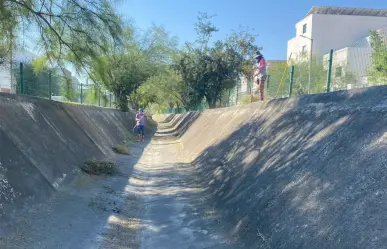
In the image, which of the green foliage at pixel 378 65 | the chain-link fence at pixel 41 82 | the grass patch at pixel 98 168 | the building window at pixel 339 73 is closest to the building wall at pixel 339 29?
the building window at pixel 339 73

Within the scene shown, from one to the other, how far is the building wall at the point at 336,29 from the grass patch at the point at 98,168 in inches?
1786

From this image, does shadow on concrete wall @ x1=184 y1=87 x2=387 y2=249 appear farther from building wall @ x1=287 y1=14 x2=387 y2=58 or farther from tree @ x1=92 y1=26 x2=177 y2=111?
building wall @ x1=287 y1=14 x2=387 y2=58

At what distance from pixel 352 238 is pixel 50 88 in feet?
38.7

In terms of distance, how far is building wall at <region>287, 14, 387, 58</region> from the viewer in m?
49.4

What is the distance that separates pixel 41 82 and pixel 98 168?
5186mm

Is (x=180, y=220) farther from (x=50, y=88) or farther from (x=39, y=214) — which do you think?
(x=50, y=88)

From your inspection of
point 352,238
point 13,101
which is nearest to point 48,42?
point 13,101

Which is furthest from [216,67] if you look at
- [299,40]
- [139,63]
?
[299,40]

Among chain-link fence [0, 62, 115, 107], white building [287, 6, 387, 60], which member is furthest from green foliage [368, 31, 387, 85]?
white building [287, 6, 387, 60]

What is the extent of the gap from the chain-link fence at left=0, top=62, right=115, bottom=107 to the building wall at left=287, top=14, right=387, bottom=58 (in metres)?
43.5

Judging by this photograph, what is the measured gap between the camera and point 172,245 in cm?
495

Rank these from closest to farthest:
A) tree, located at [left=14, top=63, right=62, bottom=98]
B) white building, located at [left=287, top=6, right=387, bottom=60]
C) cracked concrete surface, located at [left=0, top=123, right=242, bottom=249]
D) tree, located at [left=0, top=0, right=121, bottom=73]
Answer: cracked concrete surface, located at [left=0, top=123, right=242, bottom=249]
tree, located at [left=0, top=0, right=121, bottom=73]
tree, located at [left=14, top=63, right=62, bottom=98]
white building, located at [left=287, top=6, right=387, bottom=60]

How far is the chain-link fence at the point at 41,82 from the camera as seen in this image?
9625 millimetres

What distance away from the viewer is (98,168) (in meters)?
8.84
